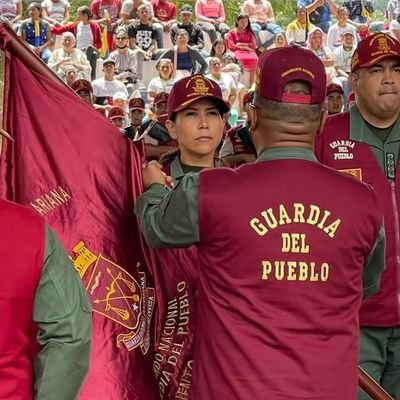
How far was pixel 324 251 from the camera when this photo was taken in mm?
2904

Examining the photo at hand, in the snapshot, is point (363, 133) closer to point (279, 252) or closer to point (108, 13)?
point (279, 252)

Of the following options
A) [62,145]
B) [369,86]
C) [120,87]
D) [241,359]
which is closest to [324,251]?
[241,359]

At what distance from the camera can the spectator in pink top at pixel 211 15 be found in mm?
19234

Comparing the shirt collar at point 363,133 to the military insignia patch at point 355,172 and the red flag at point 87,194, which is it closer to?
the military insignia patch at point 355,172

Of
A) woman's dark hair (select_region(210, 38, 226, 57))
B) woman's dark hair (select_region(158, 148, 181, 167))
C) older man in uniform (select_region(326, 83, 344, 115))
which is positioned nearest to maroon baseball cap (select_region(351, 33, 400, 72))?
woman's dark hair (select_region(158, 148, 181, 167))

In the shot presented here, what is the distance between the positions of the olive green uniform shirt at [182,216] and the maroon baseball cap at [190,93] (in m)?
0.90

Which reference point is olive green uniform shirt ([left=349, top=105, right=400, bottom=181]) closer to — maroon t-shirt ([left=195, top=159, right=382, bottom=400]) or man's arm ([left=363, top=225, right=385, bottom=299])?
man's arm ([left=363, top=225, right=385, bottom=299])

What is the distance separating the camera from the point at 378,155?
418 centimetres

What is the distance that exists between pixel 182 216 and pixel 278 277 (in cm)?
35

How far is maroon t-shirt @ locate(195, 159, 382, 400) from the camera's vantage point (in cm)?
288

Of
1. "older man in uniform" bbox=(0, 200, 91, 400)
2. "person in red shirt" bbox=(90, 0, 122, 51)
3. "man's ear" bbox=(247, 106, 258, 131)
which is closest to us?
"older man in uniform" bbox=(0, 200, 91, 400)

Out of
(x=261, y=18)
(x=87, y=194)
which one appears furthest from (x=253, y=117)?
(x=261, y=18)

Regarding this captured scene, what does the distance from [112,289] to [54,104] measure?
0.77m

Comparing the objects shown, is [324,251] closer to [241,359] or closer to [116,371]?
[241,359]
